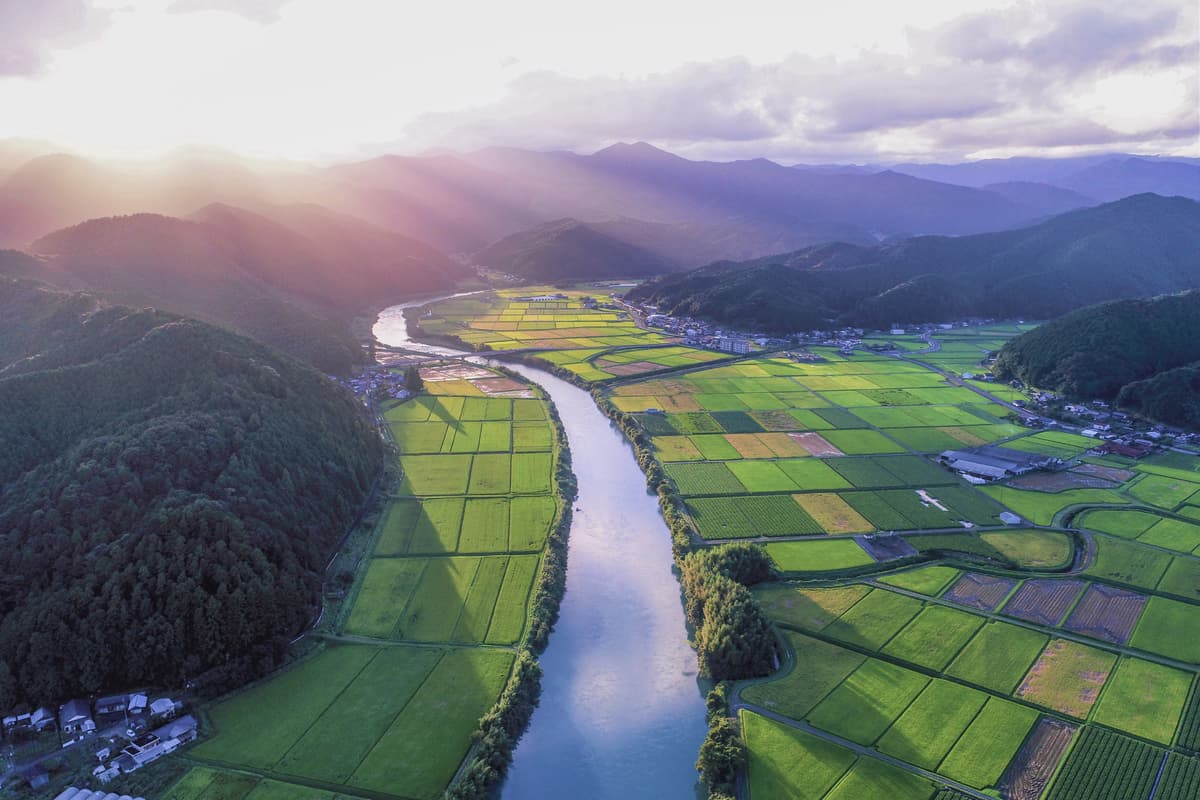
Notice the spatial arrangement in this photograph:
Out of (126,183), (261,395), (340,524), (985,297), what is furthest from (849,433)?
(126,183)

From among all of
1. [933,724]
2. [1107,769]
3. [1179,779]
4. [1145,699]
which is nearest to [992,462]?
[1145,699]

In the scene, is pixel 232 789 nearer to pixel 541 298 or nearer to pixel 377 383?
pixel 377 383

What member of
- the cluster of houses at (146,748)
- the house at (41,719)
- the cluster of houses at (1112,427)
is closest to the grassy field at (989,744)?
the cluster of houses at (146,748)

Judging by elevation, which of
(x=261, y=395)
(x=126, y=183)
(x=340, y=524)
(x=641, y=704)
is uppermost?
(x=126, y=183)

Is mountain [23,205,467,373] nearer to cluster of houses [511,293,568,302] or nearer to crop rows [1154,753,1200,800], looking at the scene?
cluster of houses [511,293,568,302]

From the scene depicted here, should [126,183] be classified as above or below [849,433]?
above

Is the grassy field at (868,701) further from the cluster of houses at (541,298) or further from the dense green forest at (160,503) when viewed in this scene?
the cluster of houses at (541,298)

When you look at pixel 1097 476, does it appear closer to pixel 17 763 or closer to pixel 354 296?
pixel 17 763
